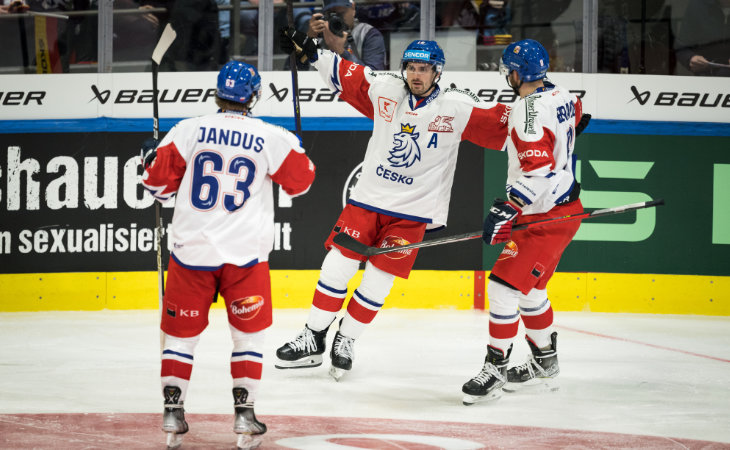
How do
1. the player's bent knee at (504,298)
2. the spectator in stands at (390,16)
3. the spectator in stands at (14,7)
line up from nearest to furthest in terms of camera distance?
1. the player's bent knee at (504,298)
2. the spectator in stands at (14,7)
3. the spectator in stands at (390,16)

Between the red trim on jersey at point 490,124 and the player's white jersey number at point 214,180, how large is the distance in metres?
1.70

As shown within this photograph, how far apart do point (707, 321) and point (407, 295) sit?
213cm

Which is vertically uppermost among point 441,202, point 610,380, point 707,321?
point 441,202

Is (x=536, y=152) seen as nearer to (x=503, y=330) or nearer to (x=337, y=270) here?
(x=503, y=330)

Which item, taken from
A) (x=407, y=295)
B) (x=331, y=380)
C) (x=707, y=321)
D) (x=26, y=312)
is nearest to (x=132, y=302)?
(x=26, y=312)

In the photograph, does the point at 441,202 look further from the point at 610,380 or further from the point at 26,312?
the point at 26,312

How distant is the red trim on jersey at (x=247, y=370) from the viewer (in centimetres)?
323

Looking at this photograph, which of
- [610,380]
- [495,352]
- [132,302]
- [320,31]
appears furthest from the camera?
[132,302]

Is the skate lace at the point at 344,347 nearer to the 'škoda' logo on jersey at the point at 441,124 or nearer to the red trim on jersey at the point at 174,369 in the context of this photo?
the 'škoda' logo on jersey at the point at 441,124

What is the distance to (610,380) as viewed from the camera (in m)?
4.54

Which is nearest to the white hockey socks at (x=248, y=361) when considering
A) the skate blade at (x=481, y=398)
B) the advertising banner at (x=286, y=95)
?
the skate blade at (x=481, y=398)

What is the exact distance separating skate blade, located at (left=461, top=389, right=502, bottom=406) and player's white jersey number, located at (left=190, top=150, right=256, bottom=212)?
1.44m

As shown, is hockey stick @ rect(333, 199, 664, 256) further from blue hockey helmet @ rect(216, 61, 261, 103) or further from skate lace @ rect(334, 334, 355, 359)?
blue hockey helmet @ rect(216, 61, 261, 103)

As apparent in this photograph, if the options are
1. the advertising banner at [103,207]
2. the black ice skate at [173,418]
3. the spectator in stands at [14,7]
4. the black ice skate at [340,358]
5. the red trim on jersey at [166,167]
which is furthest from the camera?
the spectator in stands at [14,7]
